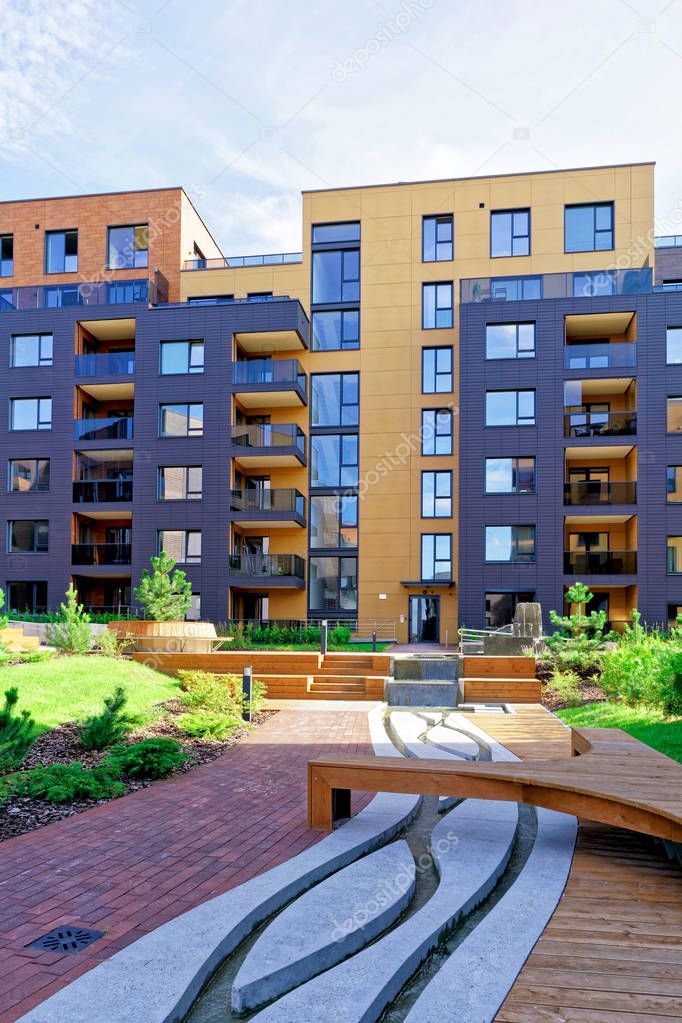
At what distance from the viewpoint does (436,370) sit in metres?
31.6

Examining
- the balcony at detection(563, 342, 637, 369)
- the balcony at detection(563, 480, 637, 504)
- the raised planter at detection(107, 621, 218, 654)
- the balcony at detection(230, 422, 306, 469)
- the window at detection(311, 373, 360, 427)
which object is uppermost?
the balcony at detection(563, 342, 637, 369)

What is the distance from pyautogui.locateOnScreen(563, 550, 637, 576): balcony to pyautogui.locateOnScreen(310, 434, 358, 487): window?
925 cm

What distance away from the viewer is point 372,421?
105 feet

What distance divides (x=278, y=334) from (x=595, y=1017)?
30.0 meters

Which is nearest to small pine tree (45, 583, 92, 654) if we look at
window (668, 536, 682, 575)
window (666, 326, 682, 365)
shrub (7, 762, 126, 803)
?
shrub (7, 762, 126, 803)

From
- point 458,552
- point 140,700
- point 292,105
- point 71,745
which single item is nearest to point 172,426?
point 458,552

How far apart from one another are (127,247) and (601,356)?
21.2 meters

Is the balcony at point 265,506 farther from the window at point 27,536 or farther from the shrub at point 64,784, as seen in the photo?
the shrub at point 64,784

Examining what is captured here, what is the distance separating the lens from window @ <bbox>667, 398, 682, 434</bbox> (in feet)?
94.3

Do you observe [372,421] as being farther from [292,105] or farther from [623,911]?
[623,911]

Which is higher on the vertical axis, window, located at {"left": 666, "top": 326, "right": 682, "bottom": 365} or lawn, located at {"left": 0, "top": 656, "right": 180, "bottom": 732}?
window, located at {"left": 666, "top": 326, "right": 682, "bottom": 365}

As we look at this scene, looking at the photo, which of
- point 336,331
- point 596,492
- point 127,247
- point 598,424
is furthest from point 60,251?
point 596,492

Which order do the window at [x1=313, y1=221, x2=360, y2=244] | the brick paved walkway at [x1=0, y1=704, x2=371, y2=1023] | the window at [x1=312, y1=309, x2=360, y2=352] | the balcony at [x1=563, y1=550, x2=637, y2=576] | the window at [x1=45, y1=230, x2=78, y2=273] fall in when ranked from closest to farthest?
1. the brick paved walkway at [x1=0, y1=704, x2=371, y2=1023]
2. the balcony at [x1=563, y1=550, x2=637, y2=576]
3. the window at [x1=312, y1=309, x2=360, y2=352]
4. the window at [x1=313, y1=221, x2=360, y2=244]
5. the window at [x1=45, y1=230, x2=78, y2=273]

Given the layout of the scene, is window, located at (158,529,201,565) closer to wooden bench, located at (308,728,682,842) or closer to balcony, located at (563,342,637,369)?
balcony, located at (563,342,637,369)
